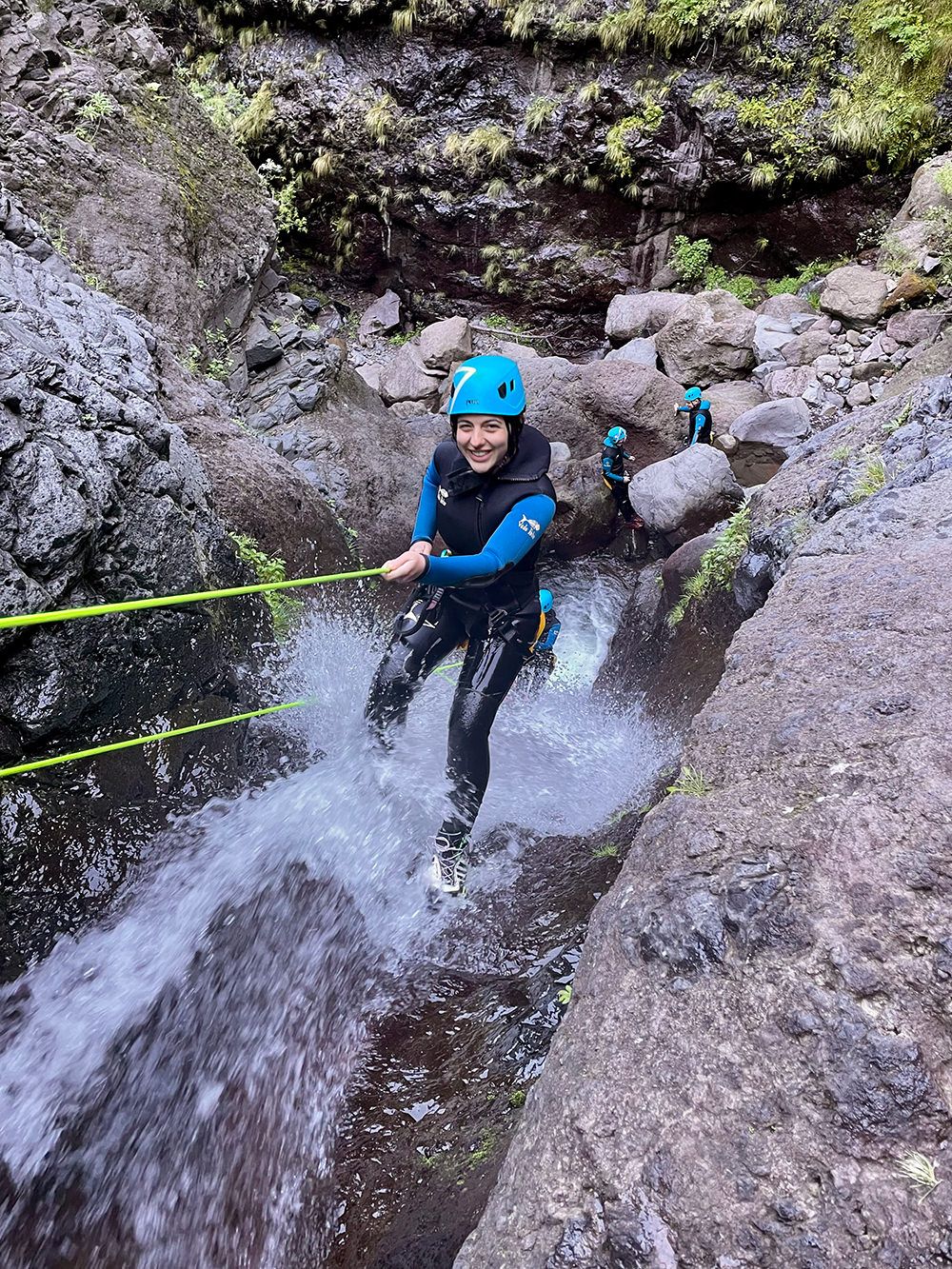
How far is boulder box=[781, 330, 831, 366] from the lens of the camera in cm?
1120

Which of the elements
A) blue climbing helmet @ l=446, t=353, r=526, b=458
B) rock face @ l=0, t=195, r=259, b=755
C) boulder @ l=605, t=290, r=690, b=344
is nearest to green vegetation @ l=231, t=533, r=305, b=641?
rock face @ l=0, t=195, r=259, b=755

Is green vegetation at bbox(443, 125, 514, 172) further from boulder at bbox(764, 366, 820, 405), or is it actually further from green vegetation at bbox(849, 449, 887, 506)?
green vegetation at bbox(849, 449, 887, 506)

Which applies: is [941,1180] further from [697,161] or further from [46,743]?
[697,161]

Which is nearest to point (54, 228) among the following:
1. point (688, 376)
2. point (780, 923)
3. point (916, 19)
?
point (780, 923)

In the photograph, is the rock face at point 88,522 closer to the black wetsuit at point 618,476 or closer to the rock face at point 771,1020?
the rock face at point 771,1020

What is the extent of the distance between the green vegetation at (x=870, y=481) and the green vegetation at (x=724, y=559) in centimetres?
94

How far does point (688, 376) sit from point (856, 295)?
278cm

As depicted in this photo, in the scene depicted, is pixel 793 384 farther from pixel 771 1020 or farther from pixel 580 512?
pixel 771 1020

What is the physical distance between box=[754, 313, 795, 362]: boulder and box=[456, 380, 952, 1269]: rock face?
1087cm

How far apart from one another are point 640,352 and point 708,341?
1183 mm

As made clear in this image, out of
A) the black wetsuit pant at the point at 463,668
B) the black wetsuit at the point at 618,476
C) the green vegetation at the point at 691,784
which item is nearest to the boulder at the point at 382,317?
the black wetsuit at the point at 618,476

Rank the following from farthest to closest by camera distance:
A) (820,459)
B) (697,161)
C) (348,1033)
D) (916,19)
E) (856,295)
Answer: (697,161), (916,19), (856,295), (820,459), (348,1033)

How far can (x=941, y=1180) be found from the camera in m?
1.29

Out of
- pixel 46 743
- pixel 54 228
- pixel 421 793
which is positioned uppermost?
pixel 54 228
